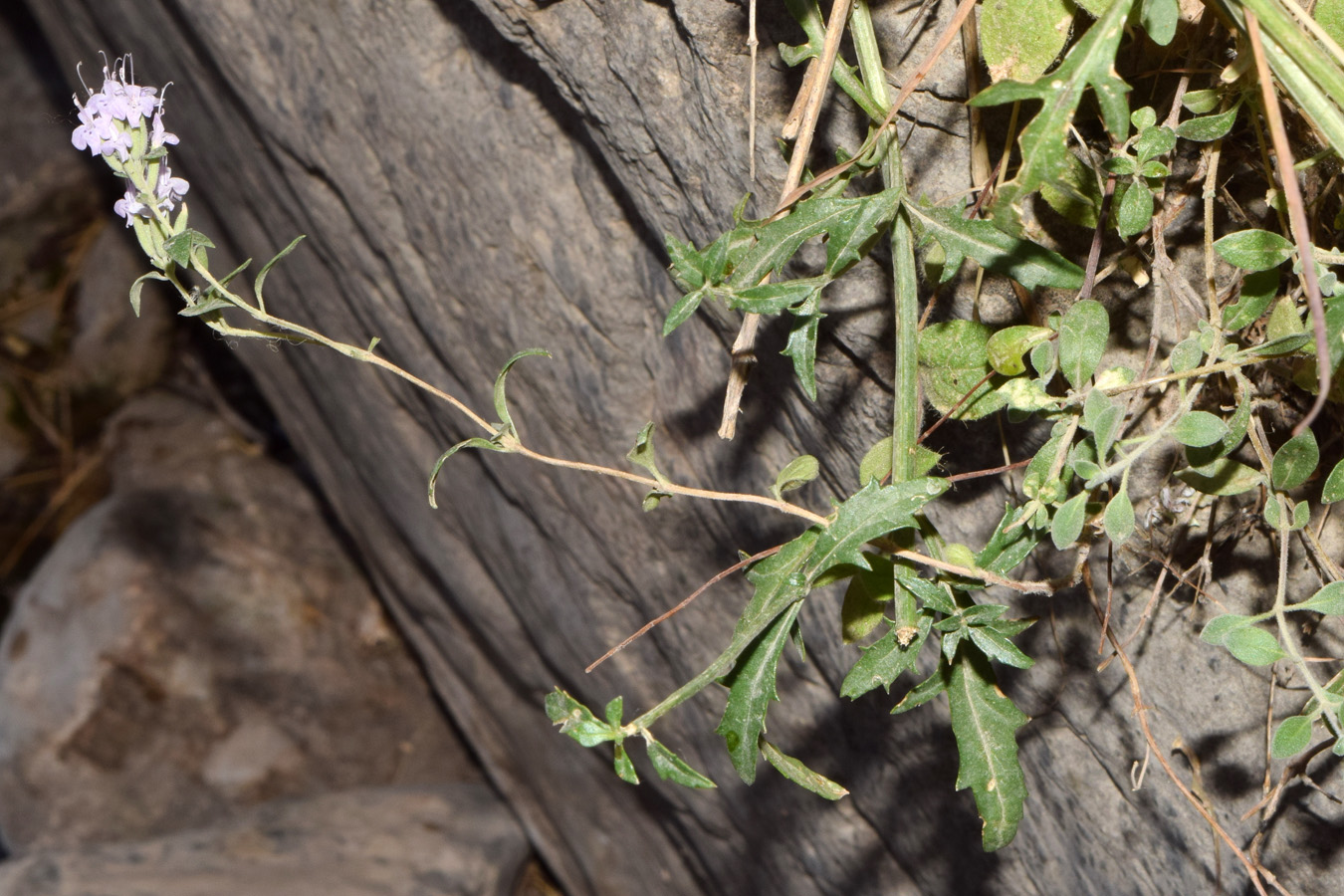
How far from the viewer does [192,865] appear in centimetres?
257

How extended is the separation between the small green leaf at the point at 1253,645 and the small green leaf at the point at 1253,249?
30 cm

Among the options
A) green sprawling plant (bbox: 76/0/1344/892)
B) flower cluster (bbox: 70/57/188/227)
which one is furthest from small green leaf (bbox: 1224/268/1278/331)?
flower cluster (bbox: 70/57/188/227)

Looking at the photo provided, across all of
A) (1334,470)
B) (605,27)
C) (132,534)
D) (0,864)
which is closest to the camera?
(1334,470)

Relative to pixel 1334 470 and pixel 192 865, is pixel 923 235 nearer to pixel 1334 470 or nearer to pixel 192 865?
pixel 1334 470

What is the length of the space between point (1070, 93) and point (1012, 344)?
25 cm

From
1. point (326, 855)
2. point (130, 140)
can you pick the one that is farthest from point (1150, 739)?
point (326, 855)

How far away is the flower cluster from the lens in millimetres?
875

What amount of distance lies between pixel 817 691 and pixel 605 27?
39.7 inches

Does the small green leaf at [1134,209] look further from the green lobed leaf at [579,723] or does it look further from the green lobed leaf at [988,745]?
the green lobed leaf at [579,723]

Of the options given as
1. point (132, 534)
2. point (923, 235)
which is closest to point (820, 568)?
point (923, 235)

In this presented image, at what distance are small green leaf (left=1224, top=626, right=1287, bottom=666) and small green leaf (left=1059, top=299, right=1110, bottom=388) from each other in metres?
0.25

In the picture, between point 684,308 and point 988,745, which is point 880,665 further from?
point 684,308

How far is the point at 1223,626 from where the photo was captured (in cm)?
86

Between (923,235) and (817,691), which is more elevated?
(923,235)
